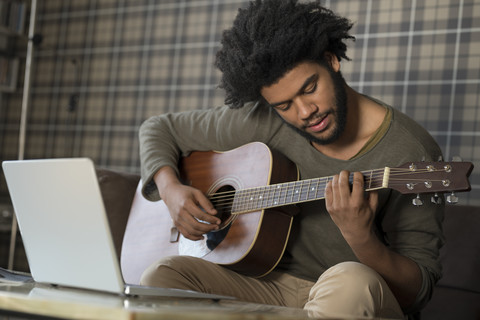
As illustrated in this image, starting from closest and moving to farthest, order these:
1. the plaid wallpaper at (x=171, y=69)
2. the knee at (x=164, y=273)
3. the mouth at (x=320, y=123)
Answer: the knee at (x=164, y=273)
the mouth at (x=320, y=123)
the plaid wallpaper at (x=171, y=69)

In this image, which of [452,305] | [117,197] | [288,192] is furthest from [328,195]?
[117,197]

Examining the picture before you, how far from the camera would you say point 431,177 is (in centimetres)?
129

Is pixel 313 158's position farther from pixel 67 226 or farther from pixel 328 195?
pixel 67 226

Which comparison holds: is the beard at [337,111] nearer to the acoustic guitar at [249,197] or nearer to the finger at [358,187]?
the acoustic guitar at [249,197]

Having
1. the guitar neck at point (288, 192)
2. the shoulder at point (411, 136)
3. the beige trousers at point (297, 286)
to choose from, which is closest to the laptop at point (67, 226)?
the beige trousers at point (297, 286)

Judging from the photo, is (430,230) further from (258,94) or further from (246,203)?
(258,94)

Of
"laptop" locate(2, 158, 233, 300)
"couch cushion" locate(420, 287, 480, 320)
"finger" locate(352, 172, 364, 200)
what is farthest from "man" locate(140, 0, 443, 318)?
"couch cushion" locate(420, 287, 480, 320)

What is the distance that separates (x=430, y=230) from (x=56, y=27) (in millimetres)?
2872

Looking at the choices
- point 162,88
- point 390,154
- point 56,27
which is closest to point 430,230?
point 390,154

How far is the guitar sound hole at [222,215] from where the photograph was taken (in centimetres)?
165

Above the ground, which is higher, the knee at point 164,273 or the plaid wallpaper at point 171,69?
the plaid wallpaper at point 171,69

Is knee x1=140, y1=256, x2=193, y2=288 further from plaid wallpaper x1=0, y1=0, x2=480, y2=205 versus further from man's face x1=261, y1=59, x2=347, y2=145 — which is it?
plaid wallpaper x1=0, y1=0, x2=480, y2=205

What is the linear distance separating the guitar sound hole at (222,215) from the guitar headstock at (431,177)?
514mm

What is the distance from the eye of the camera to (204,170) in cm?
184
